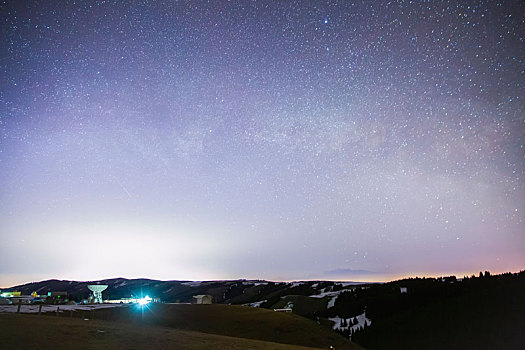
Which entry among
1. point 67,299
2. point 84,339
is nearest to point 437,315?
point 67,299

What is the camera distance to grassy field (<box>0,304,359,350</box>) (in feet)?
74.5

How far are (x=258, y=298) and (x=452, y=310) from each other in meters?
99.4

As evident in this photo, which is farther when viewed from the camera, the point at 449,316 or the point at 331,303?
the point at 331,303

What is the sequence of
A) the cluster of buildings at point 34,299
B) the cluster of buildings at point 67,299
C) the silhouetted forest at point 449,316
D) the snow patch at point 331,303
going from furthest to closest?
the snow patch at point 331,303 → the silhouetted forest at point 449,316 → the cluster of buildings at point 67,299 → the cluster of buildings at point 34,299

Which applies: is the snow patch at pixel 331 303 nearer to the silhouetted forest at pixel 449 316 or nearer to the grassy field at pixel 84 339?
the silhouetted forest at pixel 449 316

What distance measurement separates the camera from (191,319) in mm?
48750

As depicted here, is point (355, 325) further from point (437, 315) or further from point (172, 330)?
point (172, 330)

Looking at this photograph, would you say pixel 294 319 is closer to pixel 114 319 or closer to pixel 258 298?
pixel 114 319

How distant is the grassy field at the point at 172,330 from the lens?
22719mm

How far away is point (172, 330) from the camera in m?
36.2

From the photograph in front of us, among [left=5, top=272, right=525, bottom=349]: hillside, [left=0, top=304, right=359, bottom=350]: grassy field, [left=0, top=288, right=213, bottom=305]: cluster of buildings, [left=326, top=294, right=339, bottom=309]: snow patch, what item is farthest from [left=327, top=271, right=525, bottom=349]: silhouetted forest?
[left=0, top=288, right=213, bottom=305]: cluster of buildings

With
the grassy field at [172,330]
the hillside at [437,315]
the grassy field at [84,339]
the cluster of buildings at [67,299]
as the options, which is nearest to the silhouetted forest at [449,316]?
the hillside at [437,315]

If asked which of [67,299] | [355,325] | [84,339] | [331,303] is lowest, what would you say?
[355,325]

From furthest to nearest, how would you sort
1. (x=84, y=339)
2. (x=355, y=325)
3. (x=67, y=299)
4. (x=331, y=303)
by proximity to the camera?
(x=331, y=303) → (x=355, y=325) → (x=67, y=299) → (x=84, y=339)
